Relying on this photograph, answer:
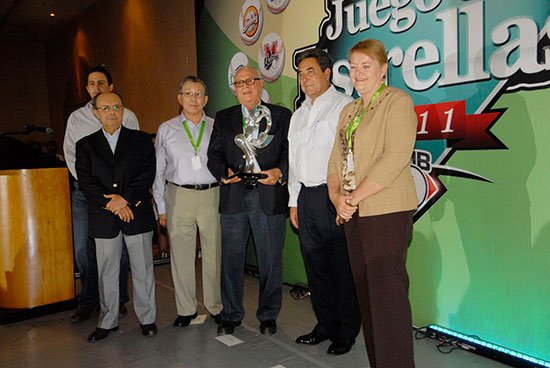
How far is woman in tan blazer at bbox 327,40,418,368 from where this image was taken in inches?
82.0

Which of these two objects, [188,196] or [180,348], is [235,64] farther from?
[180,348]

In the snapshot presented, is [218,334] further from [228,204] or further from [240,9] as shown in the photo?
[240,9]

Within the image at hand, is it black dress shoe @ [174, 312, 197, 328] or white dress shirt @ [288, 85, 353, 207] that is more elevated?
white dress shirt @ [288, 85, 353, 207]

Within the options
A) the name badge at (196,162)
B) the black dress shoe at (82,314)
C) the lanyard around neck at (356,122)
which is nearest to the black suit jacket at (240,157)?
the name badge at (196,162)

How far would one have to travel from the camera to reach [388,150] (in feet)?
6.82

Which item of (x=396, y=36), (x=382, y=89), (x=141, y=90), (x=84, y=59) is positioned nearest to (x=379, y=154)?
(x=382, y=89)

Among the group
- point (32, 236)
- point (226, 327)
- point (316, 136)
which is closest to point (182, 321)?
point (226, 327)

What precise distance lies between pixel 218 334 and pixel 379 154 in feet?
5.92

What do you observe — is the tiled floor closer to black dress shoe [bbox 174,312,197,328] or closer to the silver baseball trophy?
Result: black dress shoe [bbox 174,312,197,328]

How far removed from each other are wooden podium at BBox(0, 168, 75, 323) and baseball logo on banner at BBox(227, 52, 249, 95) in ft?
6.79

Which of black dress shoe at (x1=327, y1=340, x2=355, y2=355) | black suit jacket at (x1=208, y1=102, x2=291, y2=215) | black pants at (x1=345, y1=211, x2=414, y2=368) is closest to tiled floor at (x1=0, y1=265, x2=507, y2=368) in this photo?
black dress shoe at (x1=327, y1=340, x2=355, y2=355)

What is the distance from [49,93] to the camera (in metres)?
12.1

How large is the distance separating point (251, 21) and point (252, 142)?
7.11ft

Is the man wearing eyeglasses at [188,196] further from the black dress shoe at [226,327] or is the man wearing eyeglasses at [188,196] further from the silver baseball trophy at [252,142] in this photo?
the silver baseball trophy at [252,142]
